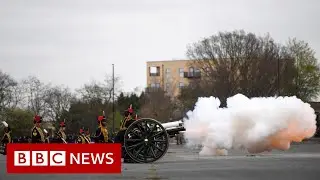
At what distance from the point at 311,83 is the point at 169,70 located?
59.6 m

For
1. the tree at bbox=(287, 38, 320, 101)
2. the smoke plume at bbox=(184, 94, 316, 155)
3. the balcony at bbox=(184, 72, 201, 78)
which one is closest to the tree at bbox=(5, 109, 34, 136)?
the balcony at bbox=(184, 72, 201, 78)

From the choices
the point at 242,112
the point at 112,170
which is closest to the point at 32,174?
the point at 112,170

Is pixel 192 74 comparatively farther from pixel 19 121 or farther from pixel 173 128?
pixel 173 128

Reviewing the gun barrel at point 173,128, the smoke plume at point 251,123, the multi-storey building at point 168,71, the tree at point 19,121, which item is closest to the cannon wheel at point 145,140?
the gun barrel at point 173,128

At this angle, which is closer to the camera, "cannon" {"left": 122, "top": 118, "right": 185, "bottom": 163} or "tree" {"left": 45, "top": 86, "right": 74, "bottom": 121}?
"cannon" {"left": 122, "top": 118, "right": 185, "bottom": 163}

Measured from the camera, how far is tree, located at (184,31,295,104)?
6956 cm

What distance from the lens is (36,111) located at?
323 feet

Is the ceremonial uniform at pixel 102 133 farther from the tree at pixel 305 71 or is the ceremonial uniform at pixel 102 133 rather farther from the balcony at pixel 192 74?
the balcony at pixel 192 74

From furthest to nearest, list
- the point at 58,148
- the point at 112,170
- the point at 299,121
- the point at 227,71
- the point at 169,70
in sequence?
1. the point at 169,70
2. the point at 227,71
3. the point at 299,121
4. the point at 112,170
5. the point at 58,148

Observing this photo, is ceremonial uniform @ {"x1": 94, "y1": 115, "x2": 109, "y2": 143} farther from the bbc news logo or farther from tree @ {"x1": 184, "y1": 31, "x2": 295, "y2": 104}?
tree @ {"x1": 184, "y1": 31, "x2": 295, "y2": 104}

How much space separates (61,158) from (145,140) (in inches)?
252

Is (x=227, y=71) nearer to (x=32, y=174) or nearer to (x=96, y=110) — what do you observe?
(x=96, y=110)

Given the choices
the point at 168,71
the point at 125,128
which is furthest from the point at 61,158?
the point at 168,71

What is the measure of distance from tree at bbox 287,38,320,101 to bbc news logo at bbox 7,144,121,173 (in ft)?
174
